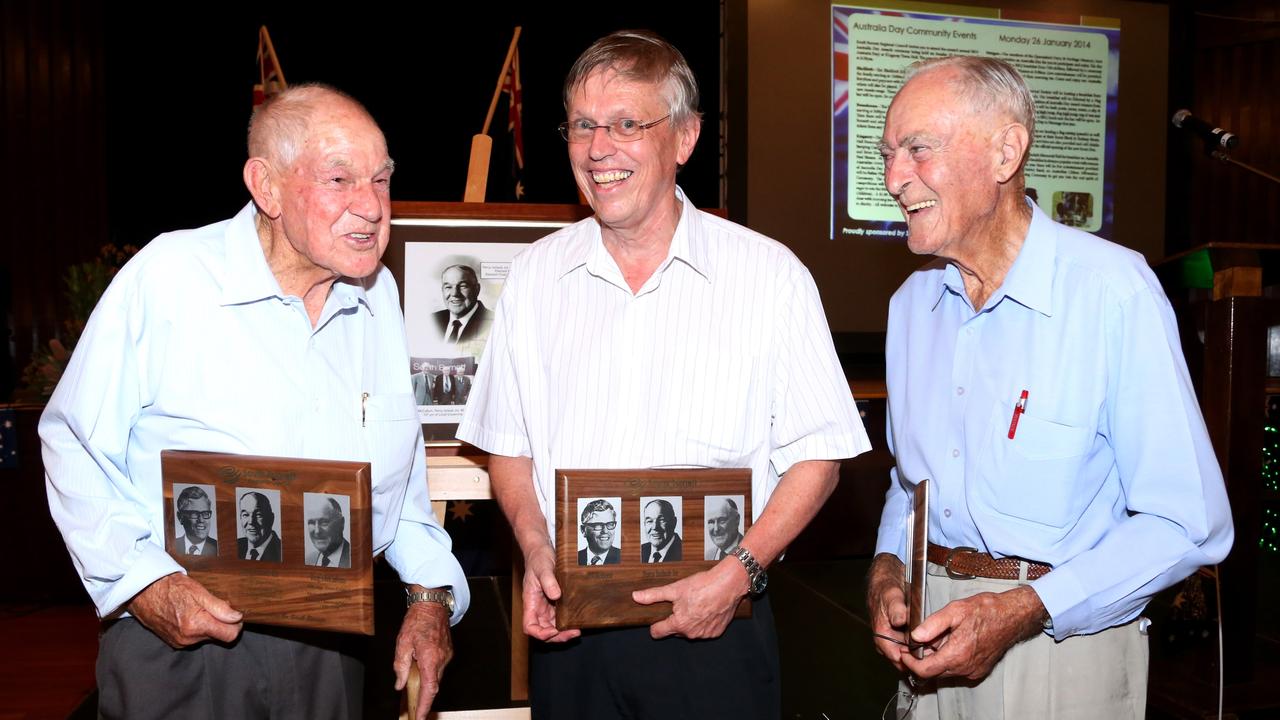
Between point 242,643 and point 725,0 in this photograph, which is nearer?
point 242,643

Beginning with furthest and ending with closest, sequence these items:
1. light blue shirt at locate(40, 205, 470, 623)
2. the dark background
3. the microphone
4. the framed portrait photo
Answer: the dark background, the microphone, the framed portrait photo, light blue shirt at locate(40, 205, 470, 623)

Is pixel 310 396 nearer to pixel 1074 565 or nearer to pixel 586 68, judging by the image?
pixel 586 68

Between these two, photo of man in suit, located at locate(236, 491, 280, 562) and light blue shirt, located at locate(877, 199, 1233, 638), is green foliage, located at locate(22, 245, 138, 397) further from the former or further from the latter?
light blue shirt, located at locate(877, 199, 1233, 638)

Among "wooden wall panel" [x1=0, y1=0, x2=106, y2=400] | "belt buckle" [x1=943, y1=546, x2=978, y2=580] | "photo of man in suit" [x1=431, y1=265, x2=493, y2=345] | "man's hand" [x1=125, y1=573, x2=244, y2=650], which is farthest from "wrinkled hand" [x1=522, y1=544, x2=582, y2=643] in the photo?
"wooden wall panel" [x1=0, y1=0, x2=106, y2=400]

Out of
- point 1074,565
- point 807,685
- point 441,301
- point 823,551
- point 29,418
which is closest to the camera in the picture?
point 1074,565

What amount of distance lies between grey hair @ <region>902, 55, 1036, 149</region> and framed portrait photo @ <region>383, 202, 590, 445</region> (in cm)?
139

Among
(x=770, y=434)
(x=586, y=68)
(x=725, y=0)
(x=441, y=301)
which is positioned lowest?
(x=770, y=434)

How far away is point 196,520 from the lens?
Answer: 152 cm

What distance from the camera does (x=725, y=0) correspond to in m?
6.23

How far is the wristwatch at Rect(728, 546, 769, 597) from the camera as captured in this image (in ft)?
5.63

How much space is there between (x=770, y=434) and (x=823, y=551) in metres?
4.43

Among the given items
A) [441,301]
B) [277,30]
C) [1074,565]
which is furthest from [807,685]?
[277,30]

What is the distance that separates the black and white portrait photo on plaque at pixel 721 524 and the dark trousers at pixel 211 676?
79 cm

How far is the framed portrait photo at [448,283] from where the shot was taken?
2881 millimetres
